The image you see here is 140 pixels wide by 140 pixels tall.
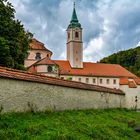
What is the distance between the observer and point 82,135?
1525cm

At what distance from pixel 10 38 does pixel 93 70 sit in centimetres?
4717

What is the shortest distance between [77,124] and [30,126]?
4014mm

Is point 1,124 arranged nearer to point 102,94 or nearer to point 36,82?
point 36,82

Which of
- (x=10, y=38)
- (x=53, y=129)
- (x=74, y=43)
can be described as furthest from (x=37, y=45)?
(x=53, y=129)

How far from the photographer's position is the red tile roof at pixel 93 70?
73125 mm

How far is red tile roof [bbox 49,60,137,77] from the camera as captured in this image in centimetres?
7312

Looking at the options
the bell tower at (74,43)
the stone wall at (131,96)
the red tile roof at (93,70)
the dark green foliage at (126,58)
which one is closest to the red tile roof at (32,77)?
the stone wall at (131,96)

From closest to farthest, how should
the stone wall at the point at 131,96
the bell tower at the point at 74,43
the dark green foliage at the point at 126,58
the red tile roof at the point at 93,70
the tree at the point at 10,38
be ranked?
the tree at the point at 10,38 → the stone wall at the point at 131,96 → the red tile roof at the point at 93,70 → the bell tower at the point at 74,43 → the dark green foliage at the point at 126,58

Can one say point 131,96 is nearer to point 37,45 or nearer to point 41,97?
point 41,97

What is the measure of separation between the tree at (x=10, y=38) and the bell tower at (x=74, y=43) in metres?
46.1

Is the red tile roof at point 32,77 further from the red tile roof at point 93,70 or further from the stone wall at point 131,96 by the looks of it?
the red tile roof at point 93,70

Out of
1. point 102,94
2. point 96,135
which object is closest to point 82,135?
point 96,135

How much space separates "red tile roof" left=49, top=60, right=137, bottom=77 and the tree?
1580 inches

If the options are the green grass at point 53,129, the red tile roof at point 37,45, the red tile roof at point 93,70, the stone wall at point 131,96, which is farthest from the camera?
the red tile roof at point 93,70
